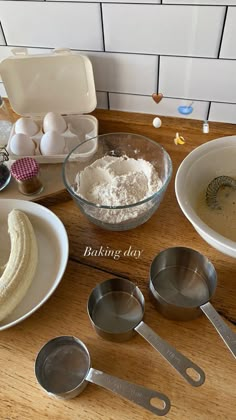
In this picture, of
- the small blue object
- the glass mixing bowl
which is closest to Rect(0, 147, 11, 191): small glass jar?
the glass mixing bowl

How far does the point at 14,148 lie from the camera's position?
65 cm

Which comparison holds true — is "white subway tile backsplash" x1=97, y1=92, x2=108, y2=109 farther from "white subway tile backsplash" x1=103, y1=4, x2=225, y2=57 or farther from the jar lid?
the jar lid

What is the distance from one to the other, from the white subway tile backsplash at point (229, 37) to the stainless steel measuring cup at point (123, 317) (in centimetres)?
42

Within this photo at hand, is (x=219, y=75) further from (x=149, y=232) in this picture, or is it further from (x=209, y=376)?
(x=209, y=376)

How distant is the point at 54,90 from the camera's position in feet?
2.38

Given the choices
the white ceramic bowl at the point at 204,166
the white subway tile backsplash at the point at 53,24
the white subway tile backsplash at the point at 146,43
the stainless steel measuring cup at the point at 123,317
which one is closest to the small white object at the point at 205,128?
the white subway tile backsplash at the point at 146,43

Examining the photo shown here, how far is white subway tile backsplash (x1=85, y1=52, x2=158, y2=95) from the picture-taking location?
664mm

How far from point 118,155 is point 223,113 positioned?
8.9 inches

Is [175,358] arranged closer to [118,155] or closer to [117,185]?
[117,185]

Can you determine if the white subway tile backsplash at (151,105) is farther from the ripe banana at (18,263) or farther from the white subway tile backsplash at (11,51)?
the ripe banana at (18,263)

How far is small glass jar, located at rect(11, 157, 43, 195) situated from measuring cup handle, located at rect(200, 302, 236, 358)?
345 millimetres

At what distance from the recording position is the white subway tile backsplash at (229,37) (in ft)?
1.85

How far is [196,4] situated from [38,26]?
294 millimetres

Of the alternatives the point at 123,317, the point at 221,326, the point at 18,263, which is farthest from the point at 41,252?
the point at 221,326
